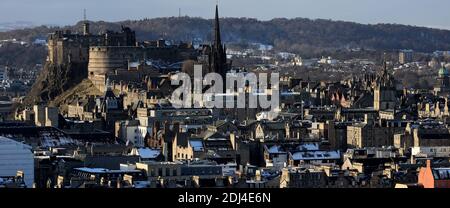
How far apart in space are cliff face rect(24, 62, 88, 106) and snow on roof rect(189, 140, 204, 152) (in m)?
28.8

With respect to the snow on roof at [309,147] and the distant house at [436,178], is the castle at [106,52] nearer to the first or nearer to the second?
the snow on roof at [309,147]

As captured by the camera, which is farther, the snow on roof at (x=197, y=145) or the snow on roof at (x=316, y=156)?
the snow on roof at (x=197, y=145)

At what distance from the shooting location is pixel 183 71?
71.9 meters

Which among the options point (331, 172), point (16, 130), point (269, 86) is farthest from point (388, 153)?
point (269, 86)

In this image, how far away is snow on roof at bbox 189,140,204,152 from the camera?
42.9 meters

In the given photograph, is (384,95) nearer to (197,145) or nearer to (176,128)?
(176,128)

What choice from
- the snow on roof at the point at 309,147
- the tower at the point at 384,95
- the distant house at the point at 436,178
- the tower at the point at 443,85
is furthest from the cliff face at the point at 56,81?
the distant house at the point at 436,178

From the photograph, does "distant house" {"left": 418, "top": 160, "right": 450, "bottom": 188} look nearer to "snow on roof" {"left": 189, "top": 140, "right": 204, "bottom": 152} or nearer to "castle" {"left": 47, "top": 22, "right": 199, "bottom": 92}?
"snow on roof" {"left": 189, "top": 140, "right": 204, "bottom": 152}

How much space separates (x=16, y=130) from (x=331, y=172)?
1880cm

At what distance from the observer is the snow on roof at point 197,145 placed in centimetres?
4293

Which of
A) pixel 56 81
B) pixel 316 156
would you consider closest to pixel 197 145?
pixel 316 156

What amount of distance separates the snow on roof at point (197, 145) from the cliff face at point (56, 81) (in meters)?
28.8
